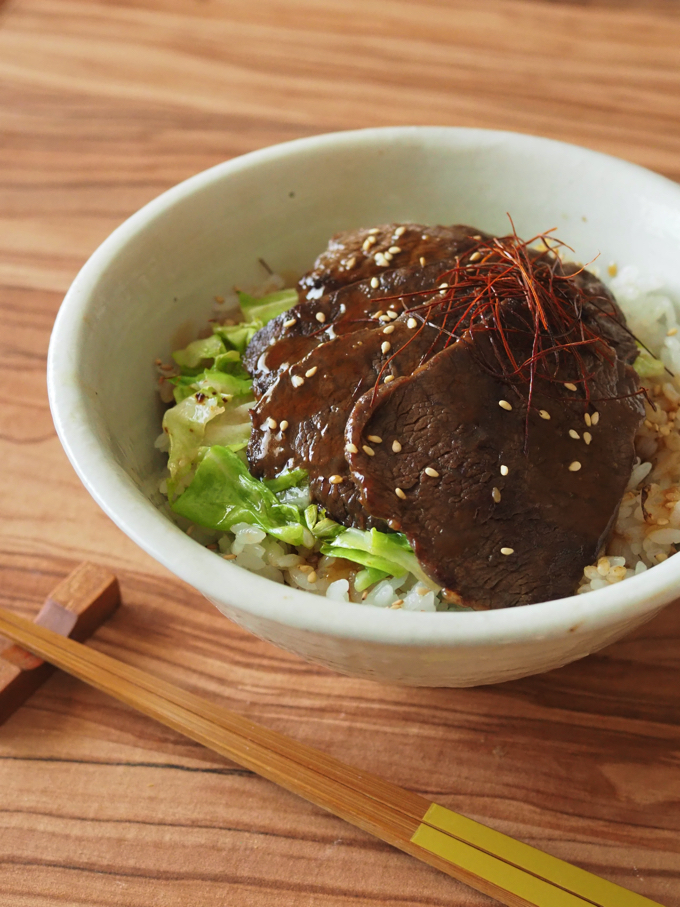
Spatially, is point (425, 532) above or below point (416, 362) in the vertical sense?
below

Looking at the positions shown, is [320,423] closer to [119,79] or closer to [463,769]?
[463,769]

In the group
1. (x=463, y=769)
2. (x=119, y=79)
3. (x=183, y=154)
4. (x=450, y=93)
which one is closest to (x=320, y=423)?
(x=463, y=769)

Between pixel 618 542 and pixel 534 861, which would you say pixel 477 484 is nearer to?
pixel 618 542

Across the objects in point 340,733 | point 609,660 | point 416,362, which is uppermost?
point 416,362

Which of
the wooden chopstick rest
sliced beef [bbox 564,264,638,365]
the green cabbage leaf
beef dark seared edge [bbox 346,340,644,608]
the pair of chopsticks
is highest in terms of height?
sliced beef [bbox 564,264,638,365]

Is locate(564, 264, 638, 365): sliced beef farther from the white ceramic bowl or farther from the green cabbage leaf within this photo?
the green cabbage leaf

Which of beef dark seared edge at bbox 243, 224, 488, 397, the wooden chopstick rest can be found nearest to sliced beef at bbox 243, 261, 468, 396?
beef dark seared edge at bbox 243, 224, 488, 397
